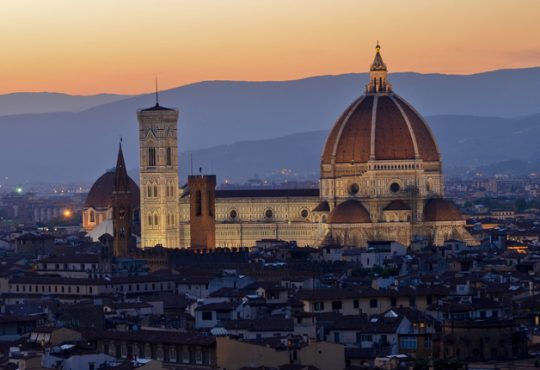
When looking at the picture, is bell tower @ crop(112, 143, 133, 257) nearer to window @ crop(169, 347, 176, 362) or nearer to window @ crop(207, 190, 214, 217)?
window @ crop(207, 190, 214, 217)

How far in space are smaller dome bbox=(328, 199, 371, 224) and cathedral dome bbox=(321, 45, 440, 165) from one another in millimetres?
5040

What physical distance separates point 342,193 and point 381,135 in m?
4.69

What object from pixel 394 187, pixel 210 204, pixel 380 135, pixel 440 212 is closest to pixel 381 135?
pixel 380 135

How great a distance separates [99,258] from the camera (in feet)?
381

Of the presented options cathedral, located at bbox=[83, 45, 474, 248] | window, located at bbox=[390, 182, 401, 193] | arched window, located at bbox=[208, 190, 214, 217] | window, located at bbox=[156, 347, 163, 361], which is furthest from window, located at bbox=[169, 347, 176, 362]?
window, located at bbox=[390, 182, 401, 193]

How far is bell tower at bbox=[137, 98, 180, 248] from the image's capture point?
160m

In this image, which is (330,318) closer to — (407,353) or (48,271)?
(407,353)

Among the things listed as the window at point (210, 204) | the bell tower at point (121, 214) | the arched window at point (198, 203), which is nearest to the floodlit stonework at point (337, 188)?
the window at point (210, 204)

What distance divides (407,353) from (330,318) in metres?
9.74

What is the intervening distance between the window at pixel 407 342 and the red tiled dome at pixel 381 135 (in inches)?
3586

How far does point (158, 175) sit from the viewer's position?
528 ft

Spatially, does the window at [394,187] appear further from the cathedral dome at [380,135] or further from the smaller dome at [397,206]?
the cathedral dome at [380,135]

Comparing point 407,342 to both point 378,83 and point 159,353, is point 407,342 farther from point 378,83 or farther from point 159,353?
point 378,83

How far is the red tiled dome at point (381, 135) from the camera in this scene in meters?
158
